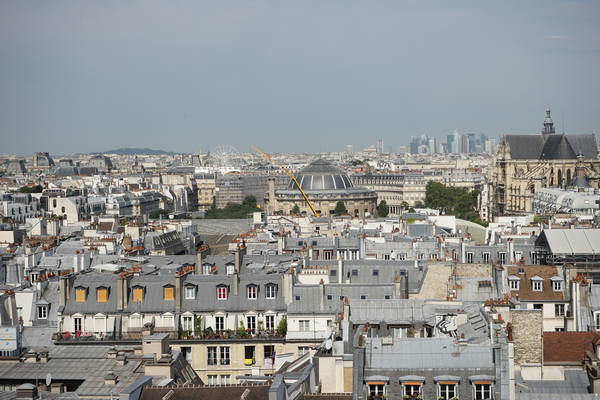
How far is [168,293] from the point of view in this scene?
4203cm

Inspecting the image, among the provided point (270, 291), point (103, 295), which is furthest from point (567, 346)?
point (103, 295)

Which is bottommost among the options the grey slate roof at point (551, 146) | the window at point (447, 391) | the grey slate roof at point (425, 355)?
the window at point (447, 391)

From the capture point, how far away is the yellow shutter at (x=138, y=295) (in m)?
41.9

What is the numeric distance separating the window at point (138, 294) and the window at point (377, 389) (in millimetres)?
21105

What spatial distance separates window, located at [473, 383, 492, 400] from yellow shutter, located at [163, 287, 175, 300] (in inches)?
848

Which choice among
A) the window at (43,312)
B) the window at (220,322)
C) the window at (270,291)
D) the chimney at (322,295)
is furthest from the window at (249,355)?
the window at (43,312)

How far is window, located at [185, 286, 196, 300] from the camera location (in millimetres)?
42000

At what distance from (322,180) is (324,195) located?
4834 mm

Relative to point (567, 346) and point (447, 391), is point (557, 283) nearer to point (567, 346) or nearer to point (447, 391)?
point (567, 346)

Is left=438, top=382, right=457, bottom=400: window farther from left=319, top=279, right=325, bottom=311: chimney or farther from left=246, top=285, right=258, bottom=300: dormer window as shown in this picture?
left=246, top=285, right=258, bottom=300: dormer window

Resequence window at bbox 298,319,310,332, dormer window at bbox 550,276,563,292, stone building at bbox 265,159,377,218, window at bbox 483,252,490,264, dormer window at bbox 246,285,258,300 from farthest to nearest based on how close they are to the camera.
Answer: stone building at bbox 265,159,377,218 < window at bbox 483,252,490,264 < dormer window at bbox 246,285,258,300 < dormer window at bbox 550,276,563,292 < window at bbox 298,319,310,332

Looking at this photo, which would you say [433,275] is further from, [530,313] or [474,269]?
[530,313]

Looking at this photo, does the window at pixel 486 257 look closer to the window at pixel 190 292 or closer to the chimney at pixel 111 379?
the window at pixel 190 292

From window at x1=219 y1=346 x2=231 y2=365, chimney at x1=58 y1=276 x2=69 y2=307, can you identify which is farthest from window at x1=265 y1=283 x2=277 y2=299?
chimney at x1=58 y1=276 x2=69 y2=307
